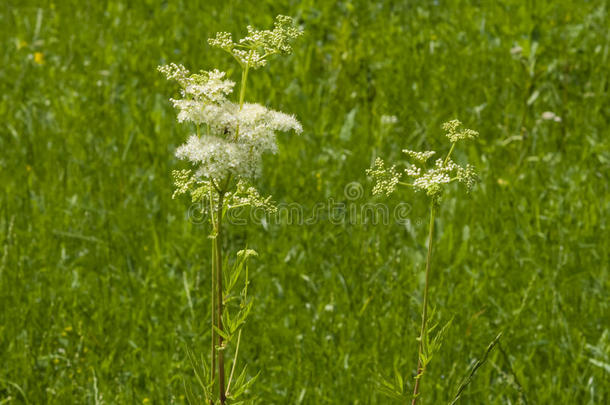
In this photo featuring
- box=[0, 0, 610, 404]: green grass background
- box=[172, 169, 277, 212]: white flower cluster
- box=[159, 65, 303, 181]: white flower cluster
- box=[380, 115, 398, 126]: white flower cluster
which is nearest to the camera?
box=[159, 65, 303, 181]: white flower cluster

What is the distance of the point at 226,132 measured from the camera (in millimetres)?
1631

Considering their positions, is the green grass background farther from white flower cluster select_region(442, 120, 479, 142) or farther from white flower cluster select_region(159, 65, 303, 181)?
white flower cluster select_region(159, 65, 303, 181)

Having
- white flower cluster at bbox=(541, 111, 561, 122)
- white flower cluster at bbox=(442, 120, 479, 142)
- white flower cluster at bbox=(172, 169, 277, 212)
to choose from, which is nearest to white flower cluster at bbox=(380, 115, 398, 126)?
white flower cluster at bbox=(541, 111, 561, 122)

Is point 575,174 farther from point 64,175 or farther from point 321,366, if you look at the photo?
point 64,175

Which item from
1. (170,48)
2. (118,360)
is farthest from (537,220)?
(170,48)

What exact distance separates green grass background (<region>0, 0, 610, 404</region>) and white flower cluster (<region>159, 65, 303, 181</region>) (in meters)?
0.74

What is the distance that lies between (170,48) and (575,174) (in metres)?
2.92

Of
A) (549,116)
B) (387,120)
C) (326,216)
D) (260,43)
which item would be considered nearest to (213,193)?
(260,43)

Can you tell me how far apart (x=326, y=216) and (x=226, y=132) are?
203 cm

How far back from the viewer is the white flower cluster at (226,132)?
1547mm

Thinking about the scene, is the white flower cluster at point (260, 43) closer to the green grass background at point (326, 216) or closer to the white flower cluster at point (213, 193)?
the white flower cluster at point (213, 193)

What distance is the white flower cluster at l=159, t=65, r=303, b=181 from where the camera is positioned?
1.55 m

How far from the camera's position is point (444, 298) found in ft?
10.1

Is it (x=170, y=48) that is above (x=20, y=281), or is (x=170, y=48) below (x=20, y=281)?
above
